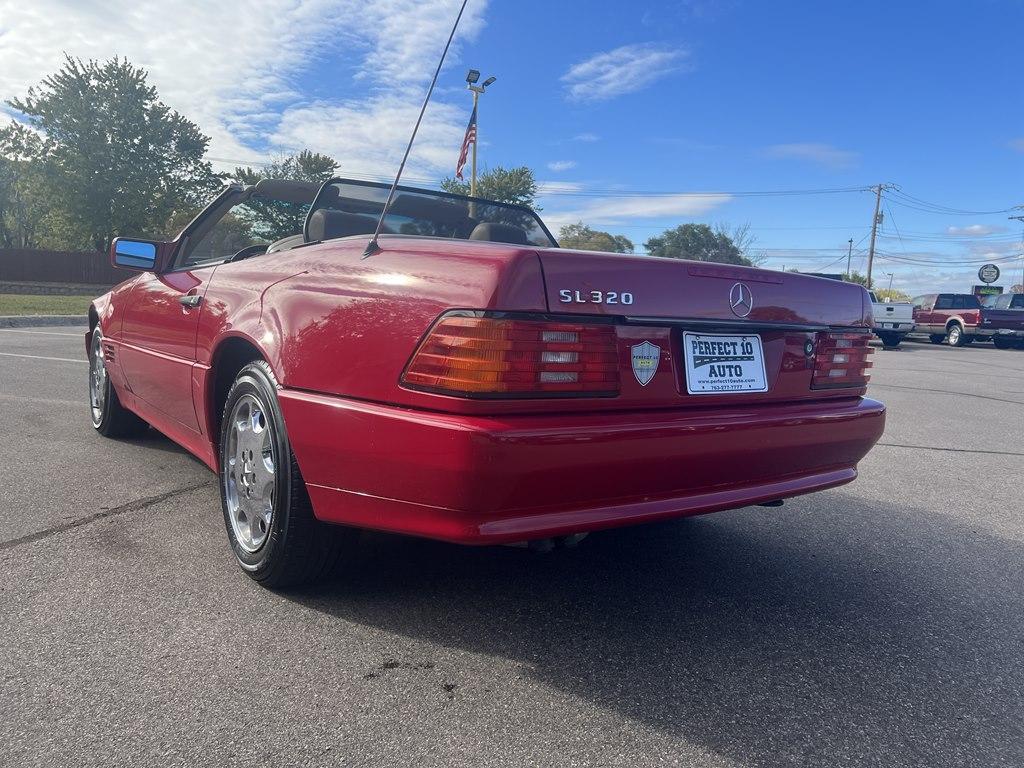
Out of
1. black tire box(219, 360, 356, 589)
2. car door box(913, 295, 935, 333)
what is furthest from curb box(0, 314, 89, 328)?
car door box(913, 295, 935, 333)

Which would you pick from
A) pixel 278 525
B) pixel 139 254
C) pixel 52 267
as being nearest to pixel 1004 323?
pixel 139 254

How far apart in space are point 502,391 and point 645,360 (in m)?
0.47

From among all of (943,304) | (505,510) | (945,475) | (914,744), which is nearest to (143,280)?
(505,510)

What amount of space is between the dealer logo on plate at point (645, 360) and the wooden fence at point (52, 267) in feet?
116

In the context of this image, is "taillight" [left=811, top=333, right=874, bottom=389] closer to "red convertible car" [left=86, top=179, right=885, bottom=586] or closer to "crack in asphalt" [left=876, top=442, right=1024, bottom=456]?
"red convertible car" [left=86, top=179, right=885, bottom=586]

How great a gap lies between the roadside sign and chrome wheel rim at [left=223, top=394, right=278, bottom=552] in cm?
4202

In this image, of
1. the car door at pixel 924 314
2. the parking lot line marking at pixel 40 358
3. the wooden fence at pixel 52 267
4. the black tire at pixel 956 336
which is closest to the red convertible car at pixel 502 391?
the parking lot line marking at pixel 40 358

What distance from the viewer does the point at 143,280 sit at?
154 inches

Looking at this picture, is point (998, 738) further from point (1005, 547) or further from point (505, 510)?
point (1005, 547)

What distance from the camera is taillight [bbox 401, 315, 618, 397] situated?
1885 mm

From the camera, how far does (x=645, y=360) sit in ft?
6.93

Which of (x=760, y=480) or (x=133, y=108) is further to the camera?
(x=133, y=108)

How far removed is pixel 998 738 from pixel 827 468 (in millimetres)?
1033

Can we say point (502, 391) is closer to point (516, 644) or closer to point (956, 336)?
point (516, 644)
